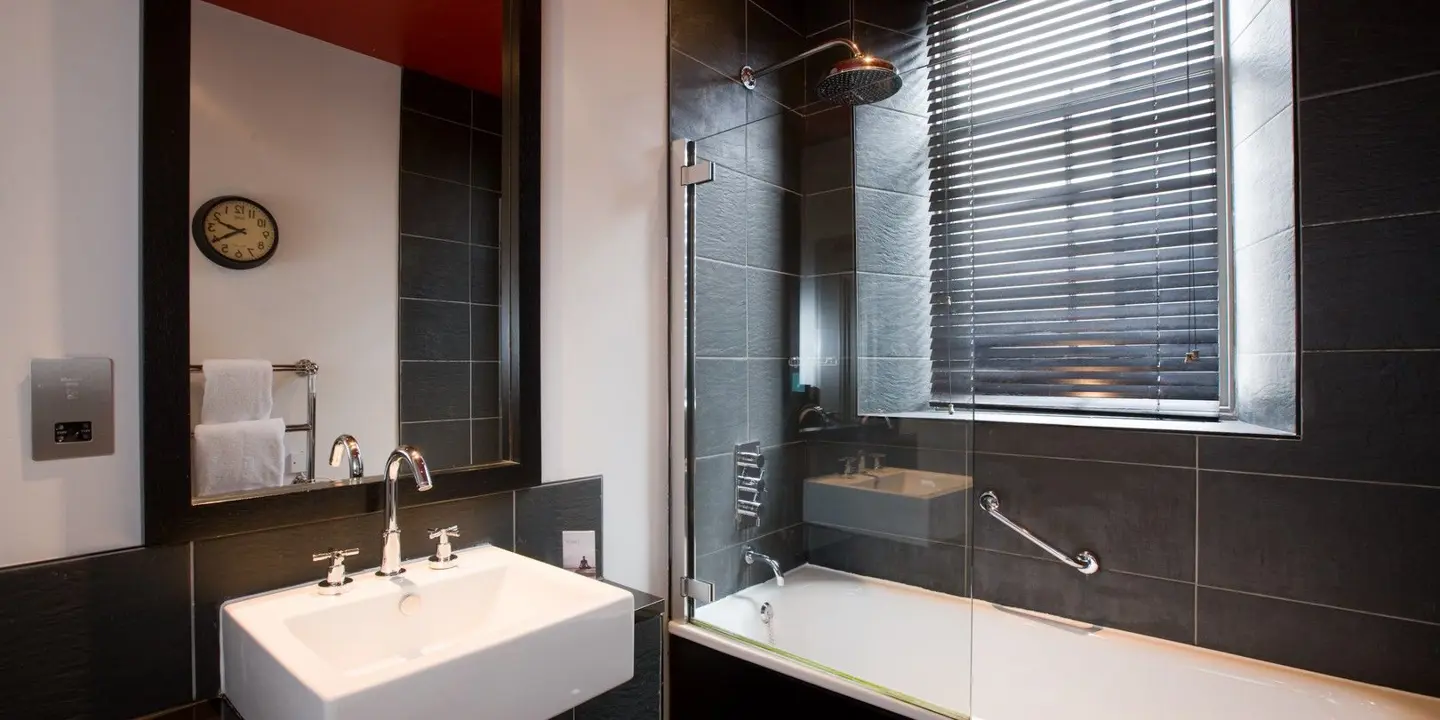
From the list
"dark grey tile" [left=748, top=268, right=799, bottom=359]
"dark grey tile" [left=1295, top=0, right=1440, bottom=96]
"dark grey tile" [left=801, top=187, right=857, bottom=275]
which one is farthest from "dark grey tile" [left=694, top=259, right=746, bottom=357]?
"dark grey tile" [left=1295, top=0, right=1440, bottom=96]

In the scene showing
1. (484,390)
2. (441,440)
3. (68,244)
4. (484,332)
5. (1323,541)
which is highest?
(68,244)

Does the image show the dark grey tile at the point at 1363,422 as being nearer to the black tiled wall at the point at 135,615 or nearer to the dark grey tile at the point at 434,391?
the dark grey tile at the point at 434,391

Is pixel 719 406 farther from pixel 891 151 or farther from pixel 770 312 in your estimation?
pixel 891 151

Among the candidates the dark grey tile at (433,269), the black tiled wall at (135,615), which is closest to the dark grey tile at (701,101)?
the dark grey tile at (433,269)

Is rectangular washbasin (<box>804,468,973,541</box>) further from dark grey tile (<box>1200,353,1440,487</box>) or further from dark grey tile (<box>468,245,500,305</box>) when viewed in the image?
dark grey tile (<box>468,245,500,305</box>)

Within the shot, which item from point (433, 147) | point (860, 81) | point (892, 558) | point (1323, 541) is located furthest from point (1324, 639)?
point (433, 147)

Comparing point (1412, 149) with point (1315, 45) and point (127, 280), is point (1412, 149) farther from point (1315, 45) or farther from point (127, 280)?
point (127, 280)

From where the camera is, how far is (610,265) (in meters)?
1.79

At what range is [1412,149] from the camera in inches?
62.0

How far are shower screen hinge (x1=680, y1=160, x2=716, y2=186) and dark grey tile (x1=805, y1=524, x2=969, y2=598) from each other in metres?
1.01

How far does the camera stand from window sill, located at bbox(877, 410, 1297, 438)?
5.52ft

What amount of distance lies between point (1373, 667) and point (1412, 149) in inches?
47.9

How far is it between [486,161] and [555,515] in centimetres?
84

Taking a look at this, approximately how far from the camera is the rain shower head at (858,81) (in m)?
1.80
